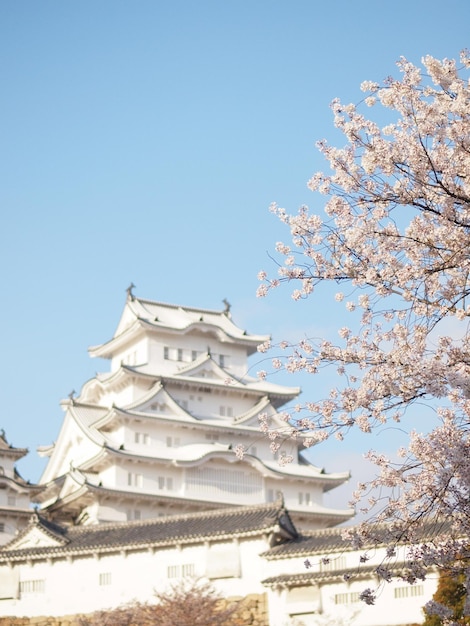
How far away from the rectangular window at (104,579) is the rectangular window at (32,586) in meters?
2.21

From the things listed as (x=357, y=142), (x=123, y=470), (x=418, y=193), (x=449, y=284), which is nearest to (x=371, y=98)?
(x=357, y=142)

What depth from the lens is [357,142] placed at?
11.6 meters

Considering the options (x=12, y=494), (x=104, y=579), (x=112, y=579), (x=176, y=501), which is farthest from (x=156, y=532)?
(x=12, y=494)

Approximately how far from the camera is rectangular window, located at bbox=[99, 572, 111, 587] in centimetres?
3219

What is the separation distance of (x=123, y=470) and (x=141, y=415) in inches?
105

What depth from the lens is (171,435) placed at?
153 ft

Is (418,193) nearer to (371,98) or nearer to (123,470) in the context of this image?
(371,98)

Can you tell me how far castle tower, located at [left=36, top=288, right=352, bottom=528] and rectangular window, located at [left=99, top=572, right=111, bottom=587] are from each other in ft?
31.4

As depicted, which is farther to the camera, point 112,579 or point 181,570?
point 112,579

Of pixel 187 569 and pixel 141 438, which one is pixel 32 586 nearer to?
pixel 187 569

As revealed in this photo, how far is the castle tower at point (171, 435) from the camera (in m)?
43.9

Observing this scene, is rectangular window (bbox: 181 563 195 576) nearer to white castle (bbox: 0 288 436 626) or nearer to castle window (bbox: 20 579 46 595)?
white castle (bbox: 0 288 436 626)

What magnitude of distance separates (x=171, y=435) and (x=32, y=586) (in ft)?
Answer: 46.1

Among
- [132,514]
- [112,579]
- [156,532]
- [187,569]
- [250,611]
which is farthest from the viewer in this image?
[132,514]
